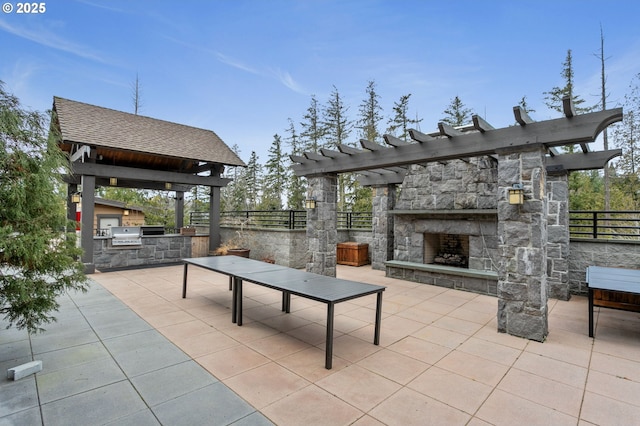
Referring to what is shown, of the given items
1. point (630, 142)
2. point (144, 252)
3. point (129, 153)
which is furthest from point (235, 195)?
point (630, 142)

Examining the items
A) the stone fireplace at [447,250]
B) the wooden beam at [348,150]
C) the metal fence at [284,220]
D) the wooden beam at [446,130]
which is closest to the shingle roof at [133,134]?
the metal fence at [284,220]

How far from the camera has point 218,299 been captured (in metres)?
4.79

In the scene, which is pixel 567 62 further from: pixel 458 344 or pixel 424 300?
pixel 458 344

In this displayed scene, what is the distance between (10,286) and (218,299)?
268 cm

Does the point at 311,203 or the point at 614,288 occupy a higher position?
the point at 311,203

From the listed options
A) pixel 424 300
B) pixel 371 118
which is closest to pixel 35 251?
pixel 424 300

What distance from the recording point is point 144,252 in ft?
25.7

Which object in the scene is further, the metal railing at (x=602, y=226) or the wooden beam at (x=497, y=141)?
the metal railing at (x=602, y=226)

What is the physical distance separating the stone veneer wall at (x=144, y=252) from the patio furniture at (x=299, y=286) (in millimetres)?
4070

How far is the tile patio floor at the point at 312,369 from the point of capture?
6.45 feet

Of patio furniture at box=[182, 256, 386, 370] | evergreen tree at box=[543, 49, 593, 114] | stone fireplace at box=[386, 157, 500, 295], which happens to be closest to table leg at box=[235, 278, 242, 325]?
patio furniture at box=[182, 256, 386, 370]

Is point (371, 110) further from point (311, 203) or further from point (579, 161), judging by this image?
point (579, 161)

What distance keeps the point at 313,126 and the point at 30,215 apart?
15170 mm

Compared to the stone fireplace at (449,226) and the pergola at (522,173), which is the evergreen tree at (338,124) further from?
the pergola at (522,173)
